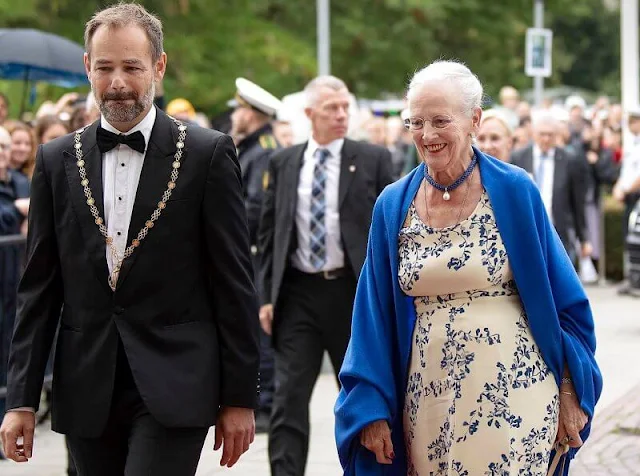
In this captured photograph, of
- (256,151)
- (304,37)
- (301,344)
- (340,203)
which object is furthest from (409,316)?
(304,37)

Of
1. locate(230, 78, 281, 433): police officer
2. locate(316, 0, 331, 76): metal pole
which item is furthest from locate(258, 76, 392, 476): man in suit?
locate(316, 0, 331, 76): metal pole

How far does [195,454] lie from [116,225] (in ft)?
2.40

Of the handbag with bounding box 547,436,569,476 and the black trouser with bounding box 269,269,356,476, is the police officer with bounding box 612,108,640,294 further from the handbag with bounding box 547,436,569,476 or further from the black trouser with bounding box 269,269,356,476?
the handbag with bounding box 547,436,569,476

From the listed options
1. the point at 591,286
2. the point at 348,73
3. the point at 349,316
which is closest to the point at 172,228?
the point at 349,316

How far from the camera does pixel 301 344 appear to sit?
7.25 metres

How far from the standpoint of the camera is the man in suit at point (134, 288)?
4402 mm

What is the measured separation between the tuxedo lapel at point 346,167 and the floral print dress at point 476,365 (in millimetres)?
2705

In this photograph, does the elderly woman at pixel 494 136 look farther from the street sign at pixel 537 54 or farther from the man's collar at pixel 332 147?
the street sign at pixel 537 54

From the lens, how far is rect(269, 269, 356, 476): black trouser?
281 inches

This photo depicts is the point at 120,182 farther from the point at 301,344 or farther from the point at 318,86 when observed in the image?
the point at 318,86

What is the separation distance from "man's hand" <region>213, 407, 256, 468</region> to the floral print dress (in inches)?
22.5

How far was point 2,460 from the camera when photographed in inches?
342

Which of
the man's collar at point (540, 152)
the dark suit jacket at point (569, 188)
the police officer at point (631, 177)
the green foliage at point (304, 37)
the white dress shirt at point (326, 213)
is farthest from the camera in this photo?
the green foliage at point (304, 37)

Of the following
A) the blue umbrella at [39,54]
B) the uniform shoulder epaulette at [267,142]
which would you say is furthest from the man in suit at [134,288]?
the blue umbrella at [39,54]
